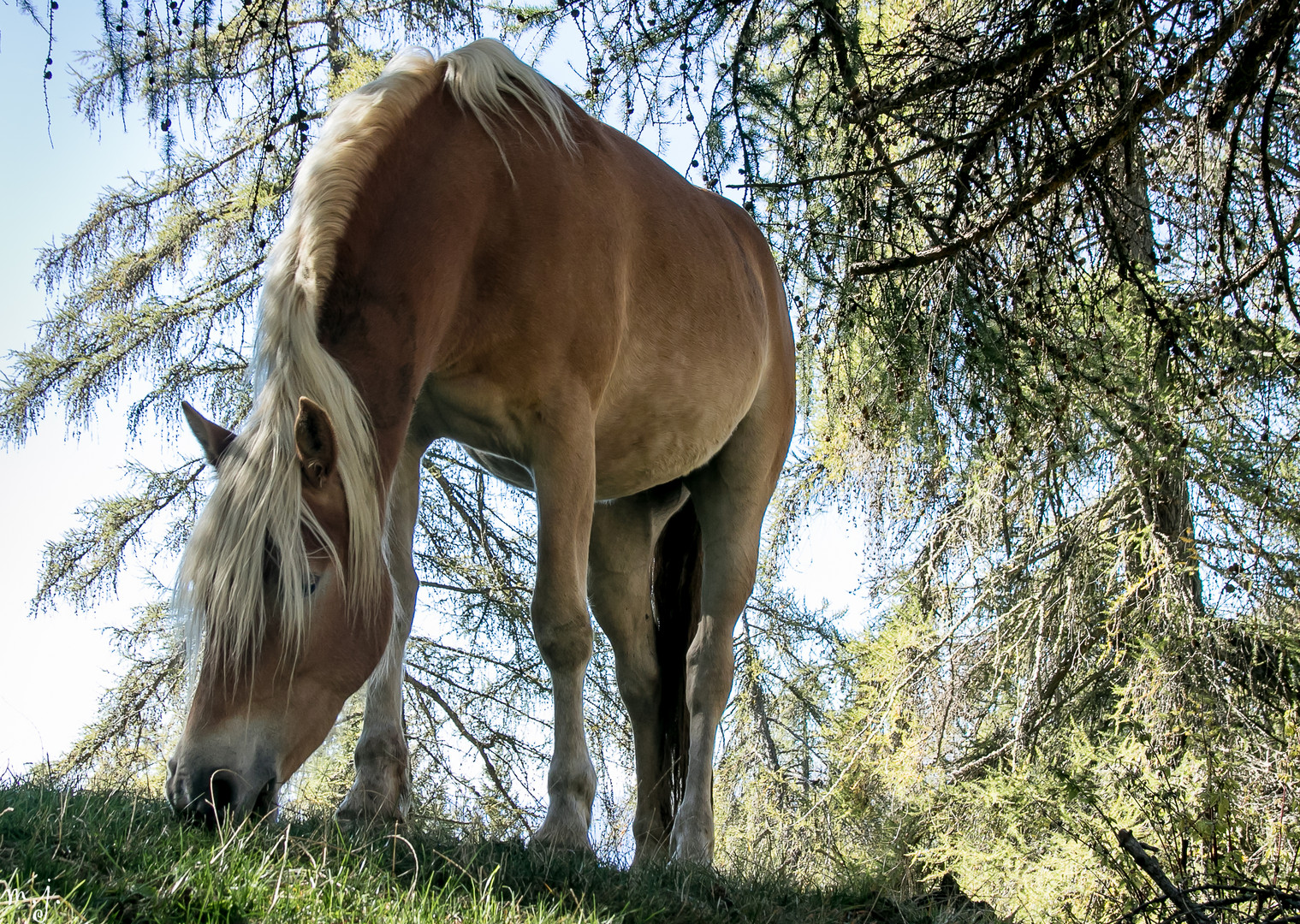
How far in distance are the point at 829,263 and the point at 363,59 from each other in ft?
12.4

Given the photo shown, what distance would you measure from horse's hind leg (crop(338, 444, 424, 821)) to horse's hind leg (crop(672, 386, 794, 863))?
1.09m

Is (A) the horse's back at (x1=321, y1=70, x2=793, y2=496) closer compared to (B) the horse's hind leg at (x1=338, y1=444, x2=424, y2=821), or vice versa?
(A) the horse's back at (x1=321, y1=70, x2=793, y2=496)

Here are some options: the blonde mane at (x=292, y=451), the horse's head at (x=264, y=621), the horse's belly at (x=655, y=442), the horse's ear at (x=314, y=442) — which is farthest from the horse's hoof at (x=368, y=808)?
the horse's belly at (x=655, y=442)

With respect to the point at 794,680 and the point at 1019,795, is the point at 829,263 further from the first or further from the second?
the point at 794,680

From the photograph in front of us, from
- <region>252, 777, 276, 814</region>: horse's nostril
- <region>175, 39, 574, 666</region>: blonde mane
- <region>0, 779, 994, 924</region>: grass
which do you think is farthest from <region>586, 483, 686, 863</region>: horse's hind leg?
<region>252, 777, 276, 814</region>: horse's nostril

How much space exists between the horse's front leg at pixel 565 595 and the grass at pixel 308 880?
17.7 inches

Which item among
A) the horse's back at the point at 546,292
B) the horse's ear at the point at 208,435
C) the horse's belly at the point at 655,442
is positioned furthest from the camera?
the horse's belly at the point at 655,442

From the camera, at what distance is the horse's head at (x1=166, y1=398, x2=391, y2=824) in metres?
2.62

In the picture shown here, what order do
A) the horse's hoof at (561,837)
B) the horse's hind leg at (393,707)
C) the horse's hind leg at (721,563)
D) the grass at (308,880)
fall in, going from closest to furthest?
the grass at (308,880) < the horse's hoof at (561,837) < the horse's hind leg at (393,707) < the horse's hind leg at (721,563)

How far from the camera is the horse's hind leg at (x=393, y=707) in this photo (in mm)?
3500

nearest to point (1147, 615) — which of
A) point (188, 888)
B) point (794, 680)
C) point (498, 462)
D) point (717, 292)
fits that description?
point (794, 680)

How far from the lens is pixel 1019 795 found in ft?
20.9

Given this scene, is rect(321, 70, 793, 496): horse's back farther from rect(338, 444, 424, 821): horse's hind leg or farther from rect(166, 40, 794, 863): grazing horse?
rect(338, 444, 424, 821): horse's hind leg

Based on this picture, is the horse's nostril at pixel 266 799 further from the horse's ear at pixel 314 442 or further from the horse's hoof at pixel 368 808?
the horse's ear at pixel 314 442
